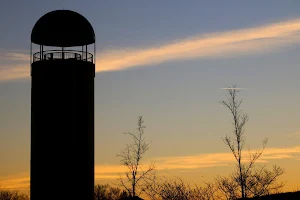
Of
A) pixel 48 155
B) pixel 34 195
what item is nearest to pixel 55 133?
pixel 48 155

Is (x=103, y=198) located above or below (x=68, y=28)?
below

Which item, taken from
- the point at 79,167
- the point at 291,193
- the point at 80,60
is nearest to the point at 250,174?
the point at 291,193

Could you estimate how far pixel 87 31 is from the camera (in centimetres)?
4838

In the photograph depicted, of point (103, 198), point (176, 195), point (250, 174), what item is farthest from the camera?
point (103, 198)

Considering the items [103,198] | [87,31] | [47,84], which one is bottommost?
[103,198]

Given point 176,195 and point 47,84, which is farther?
point 47,84

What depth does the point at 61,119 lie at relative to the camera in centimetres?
4578

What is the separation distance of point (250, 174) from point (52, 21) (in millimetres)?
18072

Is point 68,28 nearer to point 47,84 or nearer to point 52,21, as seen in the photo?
point 52,21

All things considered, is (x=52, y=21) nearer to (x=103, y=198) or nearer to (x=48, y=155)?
(x=48, y=155)

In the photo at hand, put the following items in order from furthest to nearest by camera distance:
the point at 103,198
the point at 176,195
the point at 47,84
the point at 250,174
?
the point at 103,198 → the point at 47,84 → the point at 176,195 → the point at 250,174

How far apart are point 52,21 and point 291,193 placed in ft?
66.8

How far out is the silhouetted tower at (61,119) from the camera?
4547cm

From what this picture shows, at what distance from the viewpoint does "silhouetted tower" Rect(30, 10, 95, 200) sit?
45469 millimetres
